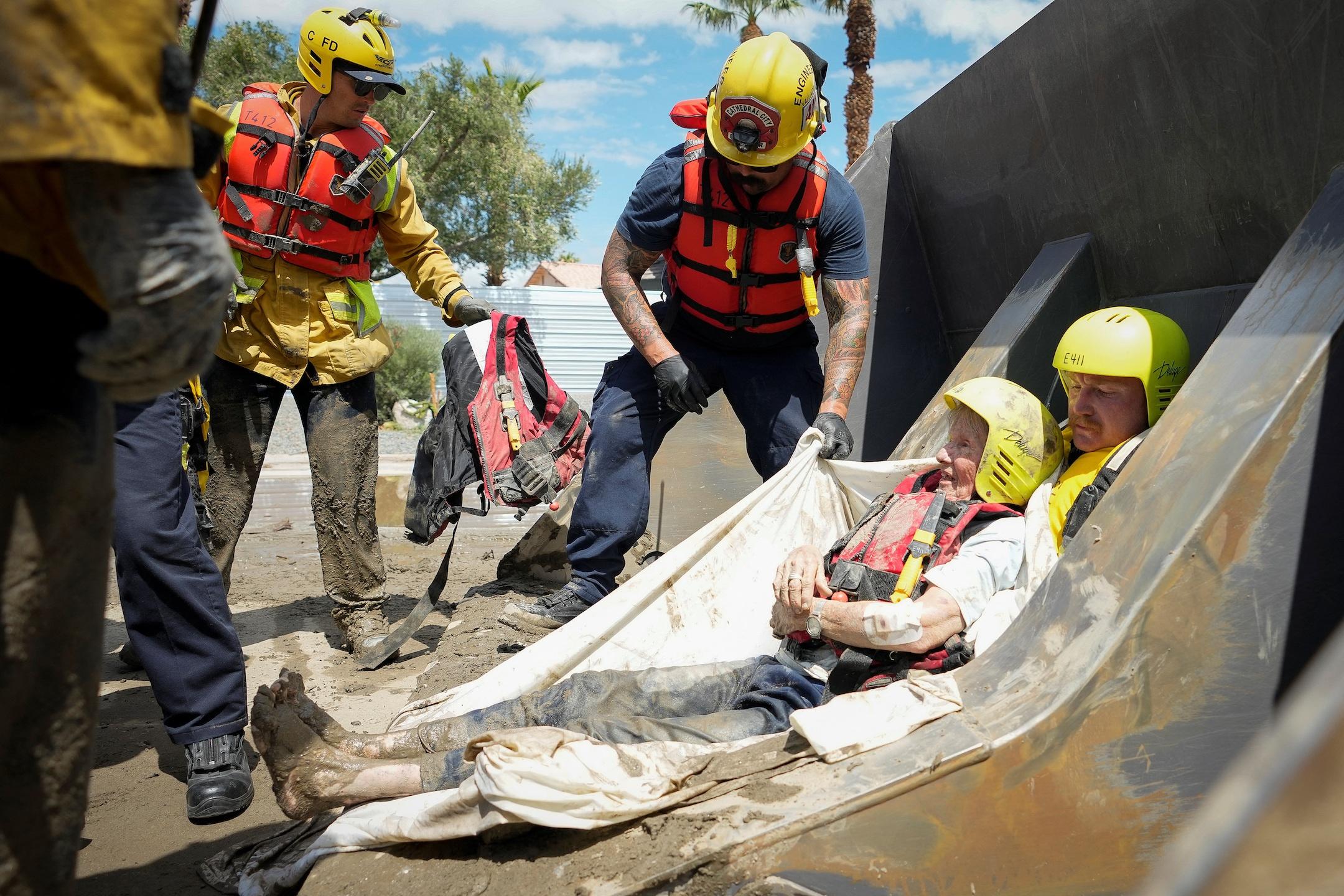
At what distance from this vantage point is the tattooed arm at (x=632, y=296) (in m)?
4.03

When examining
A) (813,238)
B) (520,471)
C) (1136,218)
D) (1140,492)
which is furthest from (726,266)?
(1140,492)

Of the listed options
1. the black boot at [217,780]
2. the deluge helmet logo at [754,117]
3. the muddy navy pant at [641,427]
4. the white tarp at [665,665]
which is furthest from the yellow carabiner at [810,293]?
the black boot at [217,780]

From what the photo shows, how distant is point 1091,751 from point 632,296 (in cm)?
261

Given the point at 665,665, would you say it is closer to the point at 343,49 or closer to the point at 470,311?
the point at 470,311

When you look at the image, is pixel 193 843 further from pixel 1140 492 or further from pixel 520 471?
pixel 1140 492

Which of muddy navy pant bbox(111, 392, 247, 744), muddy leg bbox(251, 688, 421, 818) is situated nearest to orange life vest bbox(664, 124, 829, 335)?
muddy navy pant bbox(111, 392, 247, 744)

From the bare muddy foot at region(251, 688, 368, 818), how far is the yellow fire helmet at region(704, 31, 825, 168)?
243cm

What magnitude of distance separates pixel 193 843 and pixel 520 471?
5.90 ft

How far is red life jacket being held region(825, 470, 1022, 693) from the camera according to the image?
102 inches

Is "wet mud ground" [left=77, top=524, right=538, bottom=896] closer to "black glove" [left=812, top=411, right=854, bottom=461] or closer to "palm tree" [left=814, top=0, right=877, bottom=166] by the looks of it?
"black glove" [left=812, top=411, right=854, bottom=461]

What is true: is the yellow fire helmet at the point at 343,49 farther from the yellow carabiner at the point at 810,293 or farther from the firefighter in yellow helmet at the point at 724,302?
the yellow carabiner at the point at 810,293

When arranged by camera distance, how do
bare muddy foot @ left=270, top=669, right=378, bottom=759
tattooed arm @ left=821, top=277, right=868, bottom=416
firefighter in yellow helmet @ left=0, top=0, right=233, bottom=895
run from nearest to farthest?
firefighter in yellow helmet @ left=0, top=0, right=233, bottom=895 < bare muddy foot @ left=270, top=669, right=378, bottom=759 < tattooed arm @ left=821, top=277, right=868, bottom=416

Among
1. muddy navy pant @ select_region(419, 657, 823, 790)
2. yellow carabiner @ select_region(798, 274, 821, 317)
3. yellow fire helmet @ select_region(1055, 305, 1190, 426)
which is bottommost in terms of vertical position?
muddy navy pant @ select_region(419, 657, 823, 790)

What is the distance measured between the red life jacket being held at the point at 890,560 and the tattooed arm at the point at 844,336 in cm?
91
